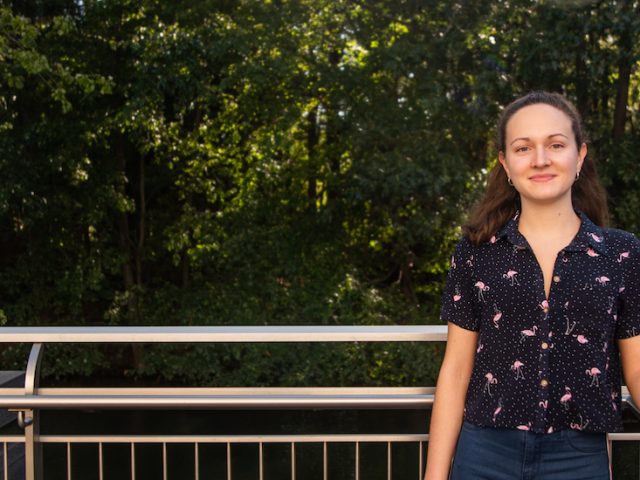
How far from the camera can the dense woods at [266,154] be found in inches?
386

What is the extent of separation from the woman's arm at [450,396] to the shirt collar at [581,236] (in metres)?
0.27

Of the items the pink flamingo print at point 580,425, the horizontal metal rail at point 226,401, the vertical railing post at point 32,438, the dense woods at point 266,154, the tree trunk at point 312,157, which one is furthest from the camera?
the tree trunk at point 312,157

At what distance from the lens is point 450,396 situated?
217 cm

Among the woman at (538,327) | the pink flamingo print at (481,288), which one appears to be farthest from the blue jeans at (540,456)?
the pink flamingo print at (481,288)

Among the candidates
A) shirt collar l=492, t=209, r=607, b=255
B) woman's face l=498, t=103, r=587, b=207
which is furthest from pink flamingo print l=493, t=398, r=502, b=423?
woman's face l=498, t=103, r=587, b=207

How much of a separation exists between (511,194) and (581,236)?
0.26 meters

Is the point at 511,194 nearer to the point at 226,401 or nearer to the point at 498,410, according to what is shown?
the point at 498,410

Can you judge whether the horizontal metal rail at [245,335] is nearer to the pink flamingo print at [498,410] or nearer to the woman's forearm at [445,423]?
the woman's forearm at [445,423]

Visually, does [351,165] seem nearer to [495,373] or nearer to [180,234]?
[180,234]

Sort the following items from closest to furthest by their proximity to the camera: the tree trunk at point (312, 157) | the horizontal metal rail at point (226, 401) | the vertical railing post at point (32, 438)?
the horizontal metal rail at point (226, 401) → the vertical railing post at point (32, 438) → the tree trunk at point (312, 157)

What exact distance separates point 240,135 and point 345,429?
443cm

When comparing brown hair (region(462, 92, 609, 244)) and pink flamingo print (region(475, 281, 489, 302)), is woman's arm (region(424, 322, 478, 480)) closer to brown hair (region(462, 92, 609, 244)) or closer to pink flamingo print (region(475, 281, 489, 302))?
A: pink flamingo print (region(475, 281, 489, 302))

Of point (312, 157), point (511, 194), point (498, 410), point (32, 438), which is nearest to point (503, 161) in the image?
point (511, 194)

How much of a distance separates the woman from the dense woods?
24.7 ft
